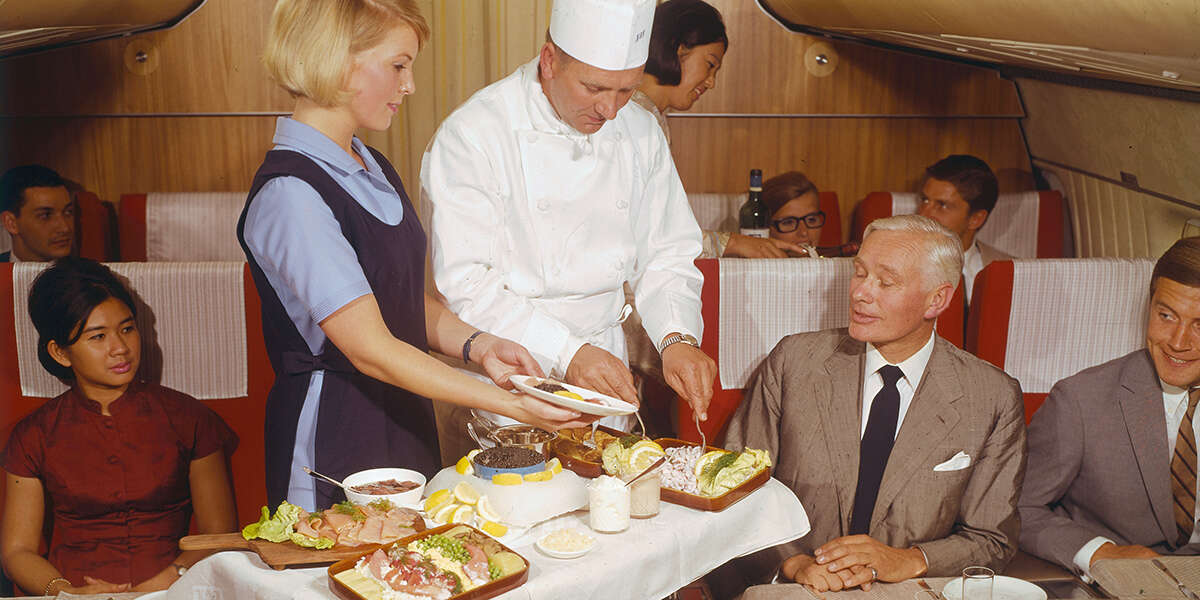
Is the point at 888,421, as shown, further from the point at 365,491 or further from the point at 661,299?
the point at 365,491

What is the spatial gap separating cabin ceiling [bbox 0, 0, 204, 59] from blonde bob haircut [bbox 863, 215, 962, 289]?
2062 millimetres

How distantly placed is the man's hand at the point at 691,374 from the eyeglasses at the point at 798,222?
1.98 m

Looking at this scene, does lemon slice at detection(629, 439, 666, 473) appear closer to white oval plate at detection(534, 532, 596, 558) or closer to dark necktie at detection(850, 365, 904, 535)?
white oval plate at detection(534, 532, 596, 558)

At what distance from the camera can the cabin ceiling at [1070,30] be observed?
72.7 inches

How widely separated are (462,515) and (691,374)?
2.17 feet

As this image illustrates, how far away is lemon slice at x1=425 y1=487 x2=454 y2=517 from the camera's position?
1.77 m

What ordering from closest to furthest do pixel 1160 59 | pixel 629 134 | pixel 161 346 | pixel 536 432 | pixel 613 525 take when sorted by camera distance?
pixel 613 525, pixel 536 432, pixel 1160 59, pixel 629 134, pixel 161 346

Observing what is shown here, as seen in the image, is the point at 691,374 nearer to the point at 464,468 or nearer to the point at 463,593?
the point at 464,468

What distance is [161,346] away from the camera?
2.80 meters

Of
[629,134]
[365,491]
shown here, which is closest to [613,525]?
[365,491]

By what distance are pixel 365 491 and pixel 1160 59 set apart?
1789 millimetres

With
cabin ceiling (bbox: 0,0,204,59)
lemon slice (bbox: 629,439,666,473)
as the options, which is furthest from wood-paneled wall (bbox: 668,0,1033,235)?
lemon slice (bbox: 629,439,666,473)

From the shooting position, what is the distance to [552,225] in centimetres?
243

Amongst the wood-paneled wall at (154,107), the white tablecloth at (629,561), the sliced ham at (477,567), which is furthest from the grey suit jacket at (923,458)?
the wood-paneled wall at (154,107)
